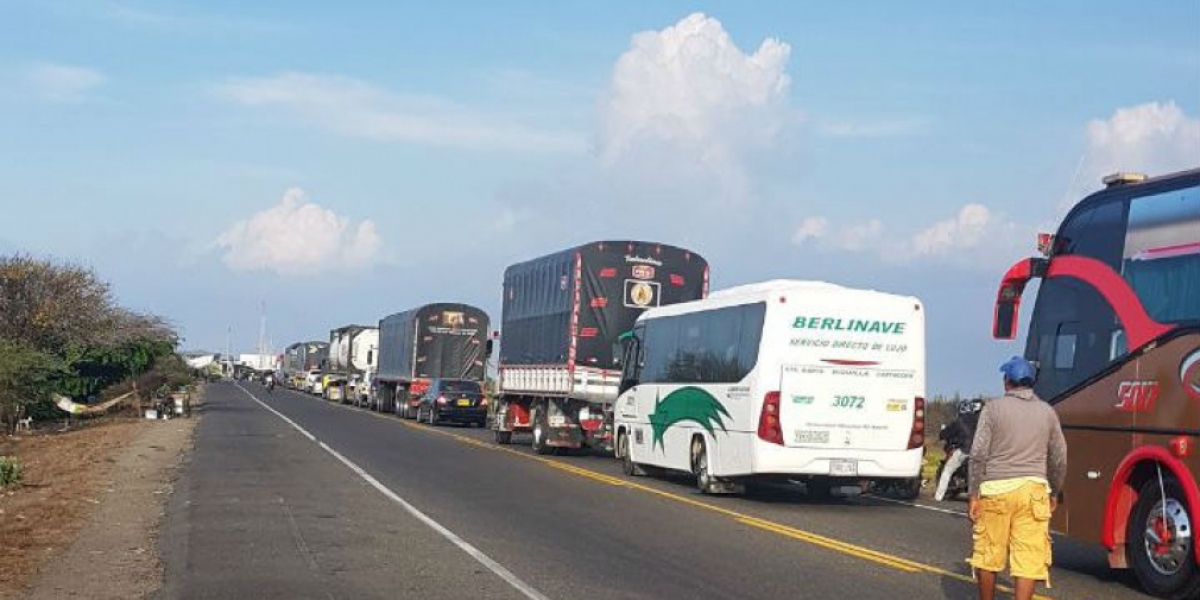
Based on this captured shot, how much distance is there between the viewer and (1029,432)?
29.1 feet

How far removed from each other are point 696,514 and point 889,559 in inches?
173

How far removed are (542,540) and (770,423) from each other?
16.4 feet

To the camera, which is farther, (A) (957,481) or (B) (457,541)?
(A) (957,481)

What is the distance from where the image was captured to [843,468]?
18.4 meters

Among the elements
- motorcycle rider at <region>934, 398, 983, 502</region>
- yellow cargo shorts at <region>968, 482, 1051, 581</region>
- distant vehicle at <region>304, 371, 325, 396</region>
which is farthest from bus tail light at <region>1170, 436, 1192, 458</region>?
distant vehicle at <region>304, 371, 325, 396</region>

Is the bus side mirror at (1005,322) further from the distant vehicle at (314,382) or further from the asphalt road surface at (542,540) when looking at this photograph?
the distant vehicle at (314,382)

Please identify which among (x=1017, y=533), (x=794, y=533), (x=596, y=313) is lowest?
(x=794, y=533)

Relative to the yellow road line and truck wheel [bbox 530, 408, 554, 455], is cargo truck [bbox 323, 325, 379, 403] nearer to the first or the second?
truck wheel [bbox 530, 408, 554, 455]

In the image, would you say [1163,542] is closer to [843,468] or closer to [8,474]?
[843,468]

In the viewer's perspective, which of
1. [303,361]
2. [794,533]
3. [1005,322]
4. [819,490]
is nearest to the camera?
[1005,322]

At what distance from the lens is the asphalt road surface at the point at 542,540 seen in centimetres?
1122

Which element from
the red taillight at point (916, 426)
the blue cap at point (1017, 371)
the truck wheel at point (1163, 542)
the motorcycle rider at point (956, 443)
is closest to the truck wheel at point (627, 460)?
the motorcycle rider at point (956, 443)

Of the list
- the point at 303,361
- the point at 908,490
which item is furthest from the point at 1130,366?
the point at 303,361

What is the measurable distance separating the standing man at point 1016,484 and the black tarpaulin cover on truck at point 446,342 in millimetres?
43903
